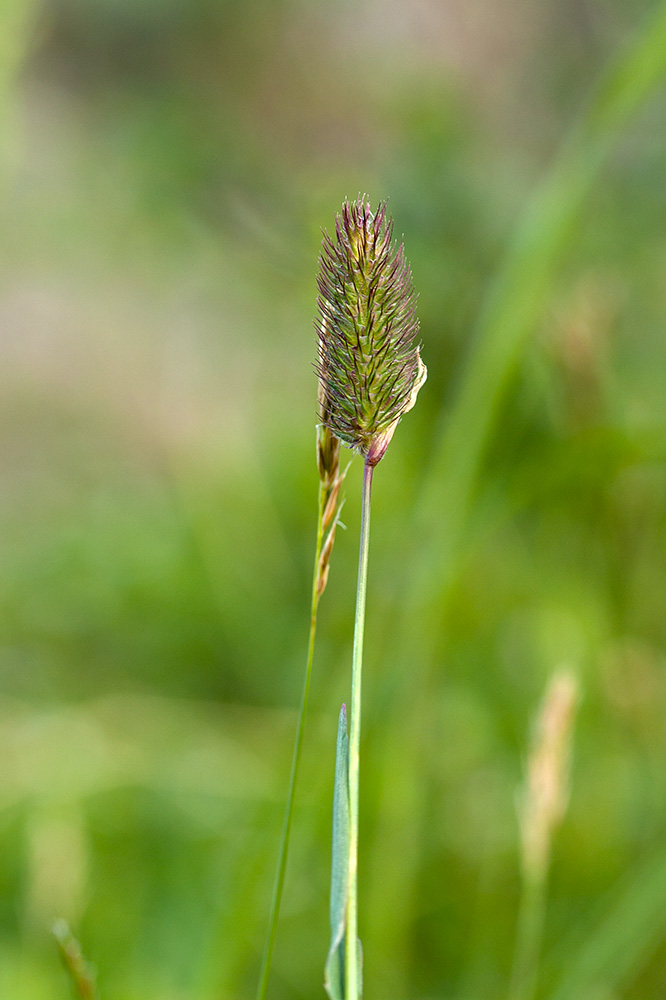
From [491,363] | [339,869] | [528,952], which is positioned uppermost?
[491,363]

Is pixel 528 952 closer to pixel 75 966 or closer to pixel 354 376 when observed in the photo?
pixel 75 966

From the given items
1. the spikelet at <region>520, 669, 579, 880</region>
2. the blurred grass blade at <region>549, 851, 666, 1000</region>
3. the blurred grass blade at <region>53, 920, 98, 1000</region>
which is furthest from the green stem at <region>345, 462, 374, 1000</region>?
the blurred grass blade at <region>549, 851, 666, 1000</region>

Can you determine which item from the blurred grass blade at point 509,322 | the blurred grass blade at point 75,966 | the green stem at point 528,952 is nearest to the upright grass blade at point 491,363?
the blurred grass blade at point 509,322

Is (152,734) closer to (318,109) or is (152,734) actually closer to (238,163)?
(238,163)

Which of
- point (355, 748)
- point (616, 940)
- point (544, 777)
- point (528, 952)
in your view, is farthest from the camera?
point (528, 952)

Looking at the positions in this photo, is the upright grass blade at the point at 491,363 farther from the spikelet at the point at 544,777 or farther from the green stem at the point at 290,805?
the green stem at the point at 290,805

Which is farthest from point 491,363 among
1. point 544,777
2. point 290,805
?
point 290,805

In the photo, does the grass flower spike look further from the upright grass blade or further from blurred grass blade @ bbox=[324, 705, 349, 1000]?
the upright grass blade

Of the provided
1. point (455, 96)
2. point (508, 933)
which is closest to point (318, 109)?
point (455, 96)
